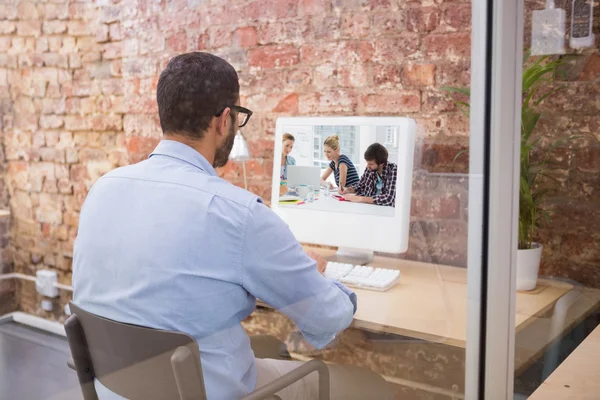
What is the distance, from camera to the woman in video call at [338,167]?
121cm

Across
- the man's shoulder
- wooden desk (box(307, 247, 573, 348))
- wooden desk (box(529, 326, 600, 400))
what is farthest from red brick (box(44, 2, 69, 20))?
wooden desk (box(529, 326, 600, 400))

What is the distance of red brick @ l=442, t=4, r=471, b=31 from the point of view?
1.23 meters

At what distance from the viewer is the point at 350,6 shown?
128 centimetres

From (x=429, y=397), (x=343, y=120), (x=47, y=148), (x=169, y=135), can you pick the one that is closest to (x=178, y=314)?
(x=169, y=135)

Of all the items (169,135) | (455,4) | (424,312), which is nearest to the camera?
(169,135)

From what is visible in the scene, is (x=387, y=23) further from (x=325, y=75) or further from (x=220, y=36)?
(x=220, y=36)

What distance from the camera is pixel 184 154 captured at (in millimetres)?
1086

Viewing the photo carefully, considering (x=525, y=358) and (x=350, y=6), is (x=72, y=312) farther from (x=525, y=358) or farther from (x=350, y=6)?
(x=525, y=358)

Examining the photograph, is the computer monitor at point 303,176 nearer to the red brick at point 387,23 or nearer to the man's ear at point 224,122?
the man's ear at point 224,122

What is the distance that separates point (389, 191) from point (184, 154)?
1.62 feet

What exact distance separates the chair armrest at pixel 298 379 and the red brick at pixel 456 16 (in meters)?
0.72

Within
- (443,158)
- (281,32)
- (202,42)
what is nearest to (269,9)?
(281,32)

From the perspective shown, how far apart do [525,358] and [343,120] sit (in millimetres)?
680

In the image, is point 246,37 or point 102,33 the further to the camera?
point 246,37
